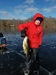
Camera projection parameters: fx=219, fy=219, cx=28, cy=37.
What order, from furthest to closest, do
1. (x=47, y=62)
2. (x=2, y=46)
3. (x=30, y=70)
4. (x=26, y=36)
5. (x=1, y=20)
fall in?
1. (x=1, y=20)
2. (x=2, y=46)
3. (x=47, y=62)
4. (x=30, y=70)
5. (x=26, y=36)

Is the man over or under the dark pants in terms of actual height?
over

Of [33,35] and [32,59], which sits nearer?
[33,35]

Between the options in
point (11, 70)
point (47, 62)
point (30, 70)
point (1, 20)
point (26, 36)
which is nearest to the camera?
point (26, 36)

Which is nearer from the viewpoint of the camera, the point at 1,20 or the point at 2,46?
the point at 2,46

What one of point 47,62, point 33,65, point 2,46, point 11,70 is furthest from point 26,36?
point 2,46

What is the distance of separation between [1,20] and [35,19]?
432 feet

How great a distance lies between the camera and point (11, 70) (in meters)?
9.95

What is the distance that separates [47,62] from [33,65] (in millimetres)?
3673

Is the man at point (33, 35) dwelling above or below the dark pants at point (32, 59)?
above

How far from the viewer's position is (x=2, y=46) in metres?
17.5

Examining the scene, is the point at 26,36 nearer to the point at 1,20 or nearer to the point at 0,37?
the point at 0,37

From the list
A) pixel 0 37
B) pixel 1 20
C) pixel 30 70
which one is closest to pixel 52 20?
pixel 1 20

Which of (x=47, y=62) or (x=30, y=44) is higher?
(x=30, y=44)

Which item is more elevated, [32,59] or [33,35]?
[33,35]
